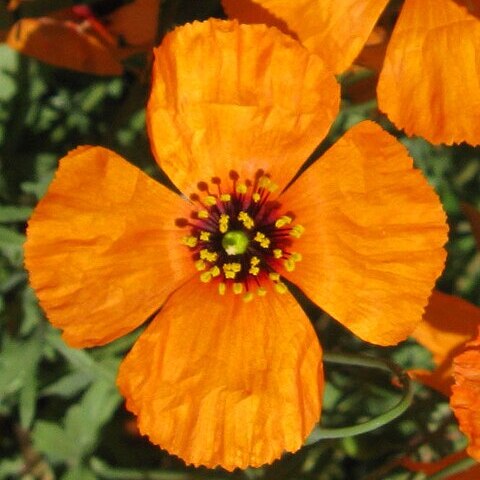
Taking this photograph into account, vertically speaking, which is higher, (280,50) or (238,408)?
(280,50)

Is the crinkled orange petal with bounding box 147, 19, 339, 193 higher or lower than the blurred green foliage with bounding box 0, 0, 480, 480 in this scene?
higher

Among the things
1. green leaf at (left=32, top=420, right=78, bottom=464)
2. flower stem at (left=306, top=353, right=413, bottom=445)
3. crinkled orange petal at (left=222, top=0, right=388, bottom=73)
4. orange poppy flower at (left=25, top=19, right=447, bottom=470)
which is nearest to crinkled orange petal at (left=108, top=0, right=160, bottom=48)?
crinkled orange petal at (left=222, top=0, right=388, bottom=73)

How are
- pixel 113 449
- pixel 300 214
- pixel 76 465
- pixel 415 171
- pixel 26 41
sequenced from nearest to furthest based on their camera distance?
pixel 415 171, pixel 300 214, pixel 26 41, pixel 76 465, pixel 113 449

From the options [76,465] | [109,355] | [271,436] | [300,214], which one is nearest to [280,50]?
[300,214]

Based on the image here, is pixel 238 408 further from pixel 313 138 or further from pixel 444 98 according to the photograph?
pixel 444 98

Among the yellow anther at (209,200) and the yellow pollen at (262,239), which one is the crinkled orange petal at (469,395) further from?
the yellow anther at (209,200)

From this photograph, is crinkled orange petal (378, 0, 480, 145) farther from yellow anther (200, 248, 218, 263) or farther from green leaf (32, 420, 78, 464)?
green leaf (32, 420, 78, 464)
